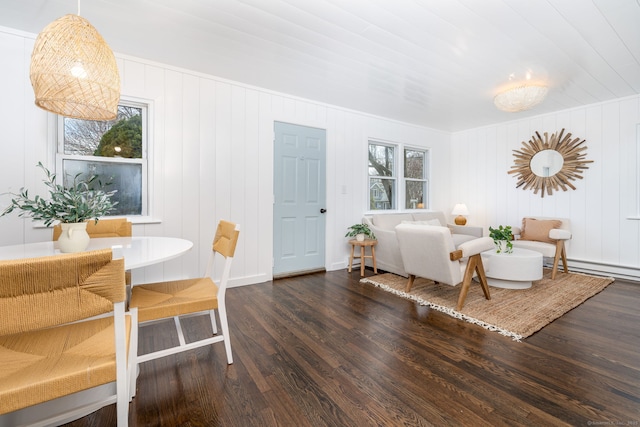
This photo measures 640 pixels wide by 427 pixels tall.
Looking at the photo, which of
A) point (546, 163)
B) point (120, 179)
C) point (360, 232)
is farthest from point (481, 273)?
point (120, 179)

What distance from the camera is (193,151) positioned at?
10.5 feet

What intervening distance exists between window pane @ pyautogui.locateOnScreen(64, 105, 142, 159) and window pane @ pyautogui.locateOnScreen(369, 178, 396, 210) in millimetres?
3369

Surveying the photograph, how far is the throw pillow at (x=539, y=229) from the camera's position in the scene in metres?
4.20

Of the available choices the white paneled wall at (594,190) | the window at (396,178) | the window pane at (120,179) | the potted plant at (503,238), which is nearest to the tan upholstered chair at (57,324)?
the window pane at (120,179)

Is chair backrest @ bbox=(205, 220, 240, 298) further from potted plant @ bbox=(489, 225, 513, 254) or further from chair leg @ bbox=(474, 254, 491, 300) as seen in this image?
potted plant @ bbox=(489, 225, 513, 254)

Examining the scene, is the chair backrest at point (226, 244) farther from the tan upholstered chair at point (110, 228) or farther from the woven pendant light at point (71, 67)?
the woven pendant light at point (71, 67)

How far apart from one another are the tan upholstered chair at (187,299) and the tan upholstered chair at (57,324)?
45cm

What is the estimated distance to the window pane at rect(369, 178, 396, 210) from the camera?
4938 millimetres

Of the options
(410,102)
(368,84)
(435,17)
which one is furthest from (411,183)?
(435,17)

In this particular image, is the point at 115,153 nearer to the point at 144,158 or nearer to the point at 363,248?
the point at 144,158

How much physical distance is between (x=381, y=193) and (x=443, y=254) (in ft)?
8.30

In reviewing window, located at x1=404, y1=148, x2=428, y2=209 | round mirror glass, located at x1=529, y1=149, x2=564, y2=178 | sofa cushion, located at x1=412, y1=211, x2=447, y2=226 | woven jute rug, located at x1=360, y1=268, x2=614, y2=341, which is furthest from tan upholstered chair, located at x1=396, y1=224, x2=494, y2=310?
round mirror glass, located at x1=529, y1=149, x2=564, y2=178

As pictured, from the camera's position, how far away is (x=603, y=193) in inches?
163

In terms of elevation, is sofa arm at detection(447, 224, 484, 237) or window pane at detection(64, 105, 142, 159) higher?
window pane at detection(64, 105, 142, 159)
